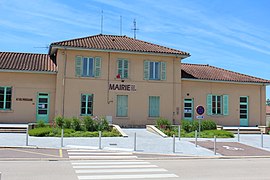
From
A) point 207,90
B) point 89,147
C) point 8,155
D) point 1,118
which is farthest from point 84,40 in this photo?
point 8,155

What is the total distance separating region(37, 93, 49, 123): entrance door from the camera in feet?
84.4

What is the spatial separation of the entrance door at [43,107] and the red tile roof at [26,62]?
203 centimetres

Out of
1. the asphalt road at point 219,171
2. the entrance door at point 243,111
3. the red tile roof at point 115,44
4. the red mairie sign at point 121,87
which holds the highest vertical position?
the red tile roof at point 115,44

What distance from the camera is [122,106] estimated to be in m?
26.6

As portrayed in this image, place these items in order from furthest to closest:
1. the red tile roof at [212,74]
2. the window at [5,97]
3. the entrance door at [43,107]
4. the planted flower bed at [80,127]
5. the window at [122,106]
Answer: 1. the red tile roof at [212,74]
2. the window at [122,106]
3. the entrance door at [43,107]
4. the window at [5,97]
5. the planted flower bed at [80,127]

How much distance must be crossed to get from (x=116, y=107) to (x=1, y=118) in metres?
8.40

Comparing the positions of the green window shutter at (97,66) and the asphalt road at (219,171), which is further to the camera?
A: the green window shutter at (97,66)

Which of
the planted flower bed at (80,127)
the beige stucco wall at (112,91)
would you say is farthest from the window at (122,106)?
the planted flower bed at (80,127)

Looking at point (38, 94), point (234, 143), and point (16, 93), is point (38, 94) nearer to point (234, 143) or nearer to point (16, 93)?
point (16, 93)

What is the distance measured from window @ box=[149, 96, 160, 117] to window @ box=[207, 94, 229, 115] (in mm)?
4721

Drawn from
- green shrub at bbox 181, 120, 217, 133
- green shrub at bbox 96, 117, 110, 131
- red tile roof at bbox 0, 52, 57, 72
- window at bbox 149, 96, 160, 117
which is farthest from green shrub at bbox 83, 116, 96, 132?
window at bbox 149, 96, 160, 117

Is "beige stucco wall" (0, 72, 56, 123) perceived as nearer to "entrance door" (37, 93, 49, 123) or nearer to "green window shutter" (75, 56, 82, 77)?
"entrance door" (37, 93, 49, 123)

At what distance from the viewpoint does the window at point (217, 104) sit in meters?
29.1

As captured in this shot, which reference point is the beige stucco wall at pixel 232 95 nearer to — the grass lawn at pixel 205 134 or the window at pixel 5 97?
the grass lawn at pixel 205 134
